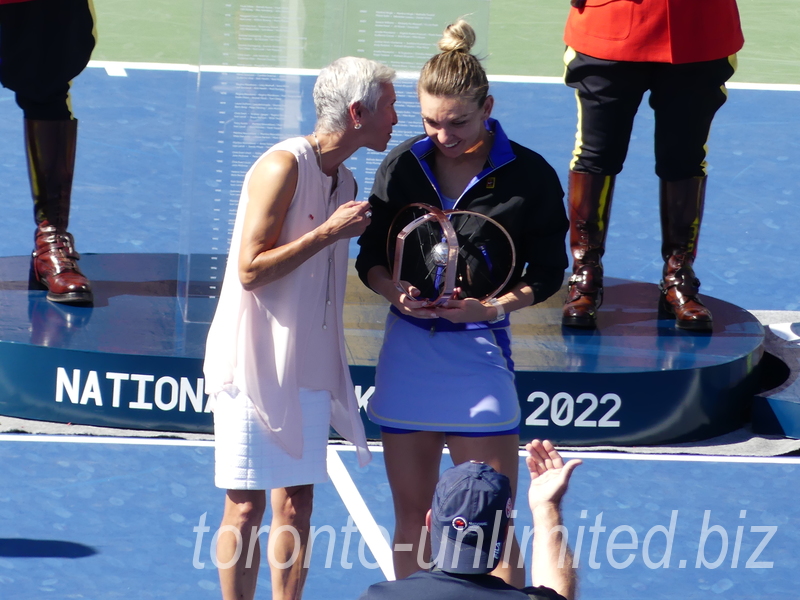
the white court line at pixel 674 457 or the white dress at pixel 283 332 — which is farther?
the white court line at pixel 674 457


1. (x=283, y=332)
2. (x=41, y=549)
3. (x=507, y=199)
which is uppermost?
(x=507, y=199)

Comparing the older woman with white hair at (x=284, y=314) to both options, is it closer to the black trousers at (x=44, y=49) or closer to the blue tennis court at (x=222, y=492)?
the blue tennis court at (x=222, y=492)

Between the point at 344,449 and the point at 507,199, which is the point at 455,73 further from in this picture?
the point at 344,449

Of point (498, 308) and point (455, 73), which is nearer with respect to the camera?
point (455, 73)

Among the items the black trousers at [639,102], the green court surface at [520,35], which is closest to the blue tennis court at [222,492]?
the black trousers at [639,102]

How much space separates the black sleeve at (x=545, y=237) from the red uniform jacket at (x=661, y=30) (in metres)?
1.80

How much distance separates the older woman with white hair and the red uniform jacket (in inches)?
79.7

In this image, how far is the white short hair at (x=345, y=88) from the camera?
338 centimetres

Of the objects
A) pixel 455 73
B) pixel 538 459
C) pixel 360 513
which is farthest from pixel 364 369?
pixel 538 459

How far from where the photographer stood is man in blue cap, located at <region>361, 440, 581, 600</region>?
2.54 m

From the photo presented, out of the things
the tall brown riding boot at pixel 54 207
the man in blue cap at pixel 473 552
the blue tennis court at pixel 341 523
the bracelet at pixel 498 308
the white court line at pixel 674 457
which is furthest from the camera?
the tall brown riding boot at pixel 54 207

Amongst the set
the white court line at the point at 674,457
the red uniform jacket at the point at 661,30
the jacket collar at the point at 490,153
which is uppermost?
the red uniform jacket at the point at 661,30

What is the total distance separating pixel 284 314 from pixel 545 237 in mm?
749

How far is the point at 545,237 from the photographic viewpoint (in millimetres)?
3570
